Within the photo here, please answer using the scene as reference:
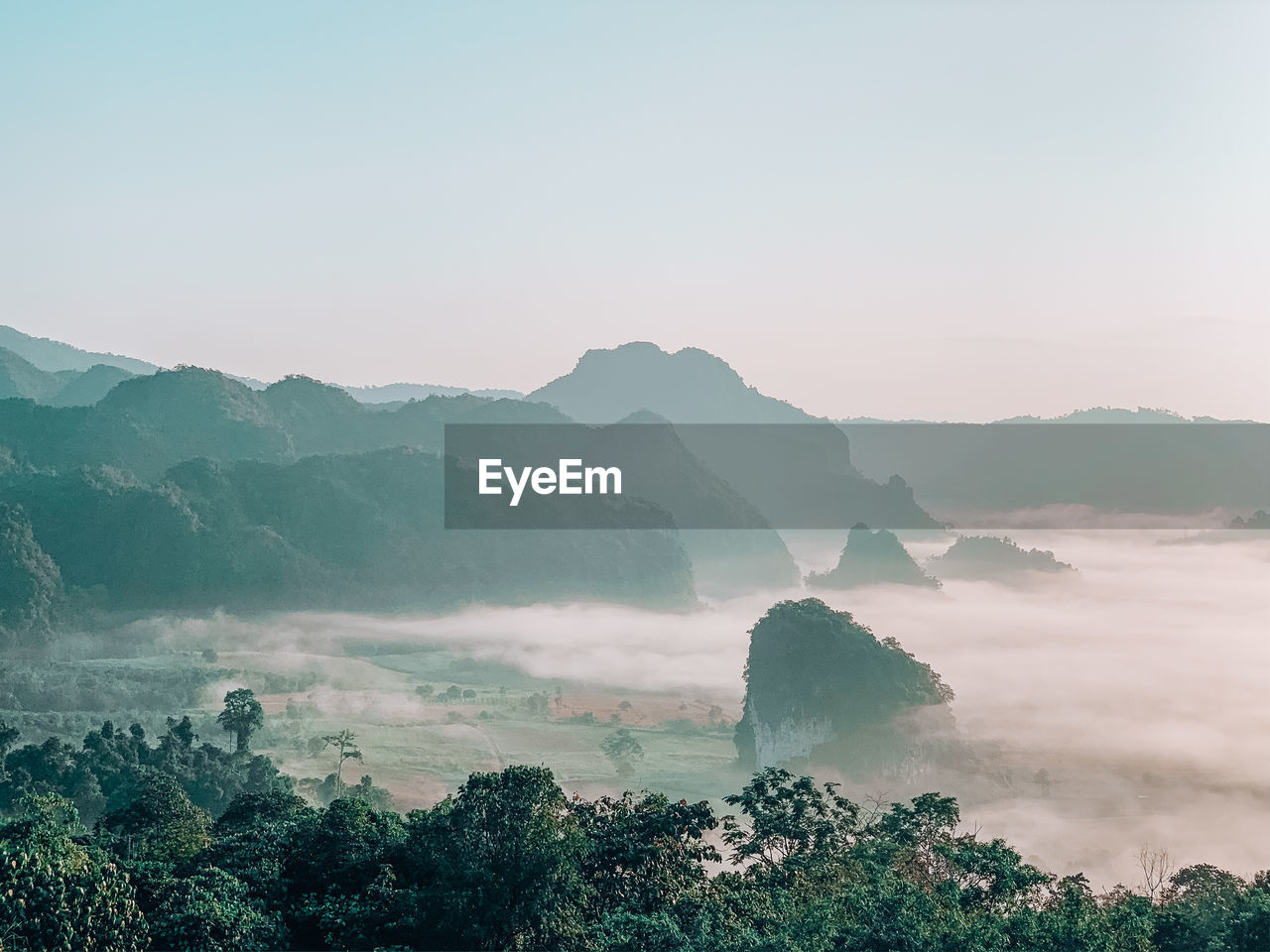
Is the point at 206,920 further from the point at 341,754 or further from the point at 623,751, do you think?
the point at 623,751

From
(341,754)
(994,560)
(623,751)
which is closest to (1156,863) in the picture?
(623,751)

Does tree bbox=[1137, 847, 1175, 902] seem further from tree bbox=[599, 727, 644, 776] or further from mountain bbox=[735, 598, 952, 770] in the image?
tree bbox=[599, 727, 644, 776]

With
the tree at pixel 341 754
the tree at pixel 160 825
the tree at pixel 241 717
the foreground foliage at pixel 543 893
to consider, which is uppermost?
the foreground foliage at pixel 543 893

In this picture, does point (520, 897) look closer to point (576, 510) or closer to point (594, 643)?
point (594, 643)

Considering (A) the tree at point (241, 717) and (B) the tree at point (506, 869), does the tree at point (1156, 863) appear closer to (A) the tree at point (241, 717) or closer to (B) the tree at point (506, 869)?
(B) the tree at point (506, 869)

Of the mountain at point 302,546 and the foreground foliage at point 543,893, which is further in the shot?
the mountain at point 302,546

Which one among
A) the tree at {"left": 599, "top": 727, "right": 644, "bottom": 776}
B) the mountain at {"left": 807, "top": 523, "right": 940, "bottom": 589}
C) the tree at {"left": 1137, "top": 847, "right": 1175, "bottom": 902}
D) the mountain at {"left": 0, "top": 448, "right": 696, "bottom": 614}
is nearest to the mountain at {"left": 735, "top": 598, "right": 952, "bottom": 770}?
the tree at {"left": 599, "top": 727, "right": 644, "bottom": 776}

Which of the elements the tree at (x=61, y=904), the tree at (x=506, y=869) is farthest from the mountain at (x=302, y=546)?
the tree at (x=506, y=869)

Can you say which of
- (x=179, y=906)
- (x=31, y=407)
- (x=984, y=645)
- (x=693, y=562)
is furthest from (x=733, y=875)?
(x=31, y=407)
